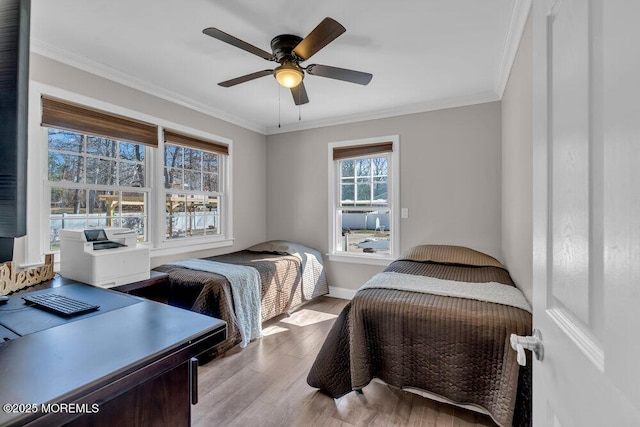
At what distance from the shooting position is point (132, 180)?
2961mm

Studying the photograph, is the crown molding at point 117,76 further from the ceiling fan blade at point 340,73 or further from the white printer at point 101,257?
the ceiling fan blade at point 340,73

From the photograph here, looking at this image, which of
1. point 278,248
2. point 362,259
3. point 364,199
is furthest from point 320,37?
point 362,259

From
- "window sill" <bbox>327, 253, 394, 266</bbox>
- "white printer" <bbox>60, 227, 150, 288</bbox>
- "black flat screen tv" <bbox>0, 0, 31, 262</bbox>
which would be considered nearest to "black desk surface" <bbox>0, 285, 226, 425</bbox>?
"black flat screen tv" <bbox>0, 0, 31, 262</bbox>

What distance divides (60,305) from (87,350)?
53 cm

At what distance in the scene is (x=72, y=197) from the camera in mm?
2518

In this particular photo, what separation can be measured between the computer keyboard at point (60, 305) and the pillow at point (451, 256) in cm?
266

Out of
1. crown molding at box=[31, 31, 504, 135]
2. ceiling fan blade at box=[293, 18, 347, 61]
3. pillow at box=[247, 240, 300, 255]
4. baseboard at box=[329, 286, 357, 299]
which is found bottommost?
baseboard at box=[329, 286, 357, 299]

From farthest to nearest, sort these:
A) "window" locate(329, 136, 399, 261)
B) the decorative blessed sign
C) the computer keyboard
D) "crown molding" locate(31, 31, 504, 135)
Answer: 1. "window" locate(329, 136, 399, 261)
2. "crown molding" locate(31, 31, 504, 135)
3. the decorative blessed sign
4. the computer keyboard

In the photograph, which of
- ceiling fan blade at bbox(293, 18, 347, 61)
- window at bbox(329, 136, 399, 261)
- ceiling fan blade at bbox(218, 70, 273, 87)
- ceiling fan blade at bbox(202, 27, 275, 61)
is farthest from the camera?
window at bbox(329, 136, 399, 261)

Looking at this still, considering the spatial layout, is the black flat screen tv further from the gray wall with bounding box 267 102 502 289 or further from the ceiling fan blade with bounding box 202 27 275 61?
the gray wall with bounding box 267 102 502 289

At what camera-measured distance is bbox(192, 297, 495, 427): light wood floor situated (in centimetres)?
174

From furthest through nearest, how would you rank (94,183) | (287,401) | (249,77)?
(94,183) → (249,77) → (287,401)

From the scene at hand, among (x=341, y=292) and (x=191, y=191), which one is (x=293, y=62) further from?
(x=341, y=292)

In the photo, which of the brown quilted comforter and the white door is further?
the brown quilted comforter
